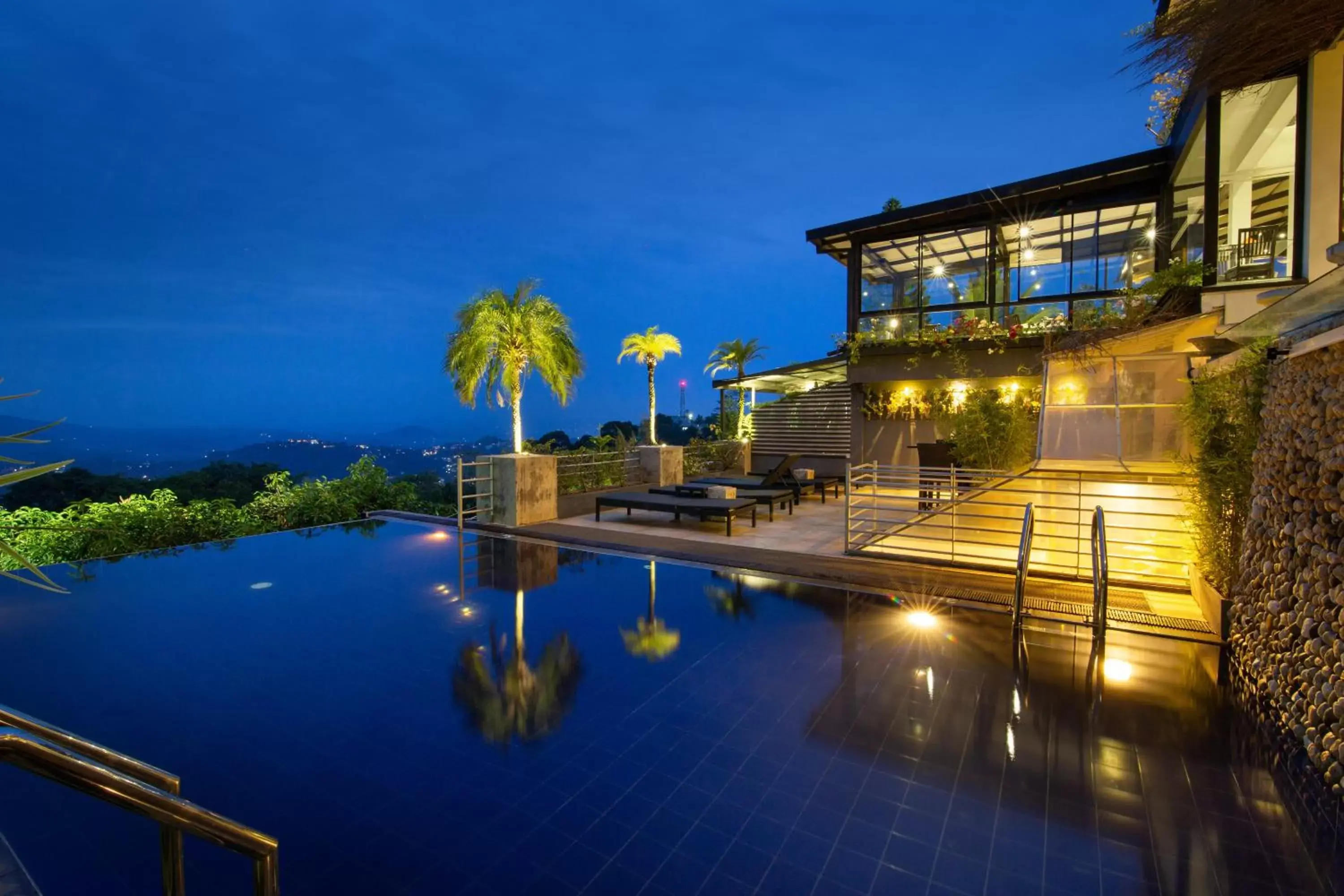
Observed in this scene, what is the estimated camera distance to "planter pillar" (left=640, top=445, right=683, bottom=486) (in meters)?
14.6

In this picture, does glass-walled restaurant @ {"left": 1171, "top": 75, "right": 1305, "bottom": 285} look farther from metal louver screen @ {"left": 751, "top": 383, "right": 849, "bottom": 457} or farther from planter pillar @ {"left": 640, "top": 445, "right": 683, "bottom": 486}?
planter pillar @ {"left": 640, "top": 445, "right": 683, "bottom": 486}

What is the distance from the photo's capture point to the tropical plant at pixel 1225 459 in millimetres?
4770

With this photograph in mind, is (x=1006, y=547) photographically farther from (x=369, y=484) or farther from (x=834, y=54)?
(x=834, y=54)

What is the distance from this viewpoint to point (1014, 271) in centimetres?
1300

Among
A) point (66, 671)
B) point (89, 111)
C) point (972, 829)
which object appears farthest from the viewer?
point (89, 111)

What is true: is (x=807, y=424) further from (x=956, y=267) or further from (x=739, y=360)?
(x=956, y=267)

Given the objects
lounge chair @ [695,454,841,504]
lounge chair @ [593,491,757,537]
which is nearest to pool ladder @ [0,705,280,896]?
lounge chair @ [593,491,757,537]

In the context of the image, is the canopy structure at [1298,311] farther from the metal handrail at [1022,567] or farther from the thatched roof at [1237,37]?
the thatched roof at [1237,37]

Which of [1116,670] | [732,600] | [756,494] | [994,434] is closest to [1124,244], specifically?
[994,434]

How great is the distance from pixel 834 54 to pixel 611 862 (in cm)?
9485

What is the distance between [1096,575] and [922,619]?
1.47 meters

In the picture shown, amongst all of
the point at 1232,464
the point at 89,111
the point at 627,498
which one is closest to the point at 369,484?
the point at 627,498

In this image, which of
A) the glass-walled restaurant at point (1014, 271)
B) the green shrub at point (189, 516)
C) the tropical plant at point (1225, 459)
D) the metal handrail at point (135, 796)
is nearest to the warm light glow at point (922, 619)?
the tropical plant at point (1225, 459)

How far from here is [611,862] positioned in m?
2.52
